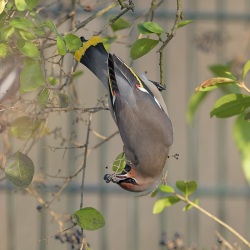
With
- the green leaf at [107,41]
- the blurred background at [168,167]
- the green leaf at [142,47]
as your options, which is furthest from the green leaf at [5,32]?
the blurred background at [168,167]

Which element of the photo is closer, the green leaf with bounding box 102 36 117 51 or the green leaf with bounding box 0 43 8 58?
the green leaf with bounding box 0 43 8 58

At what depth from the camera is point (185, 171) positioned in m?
6.69

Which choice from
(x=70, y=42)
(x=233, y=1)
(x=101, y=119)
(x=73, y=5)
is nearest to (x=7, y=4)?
(x=70, y=42)

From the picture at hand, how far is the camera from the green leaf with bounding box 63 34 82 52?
184cm

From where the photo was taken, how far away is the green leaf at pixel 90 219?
1.80 meters

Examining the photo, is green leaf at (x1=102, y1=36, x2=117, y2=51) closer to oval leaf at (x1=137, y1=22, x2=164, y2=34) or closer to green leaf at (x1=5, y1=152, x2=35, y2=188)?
oval leaf at (x1=137, y1=22, x2=164, y2=34)

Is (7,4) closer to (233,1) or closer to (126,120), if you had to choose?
(126,120)

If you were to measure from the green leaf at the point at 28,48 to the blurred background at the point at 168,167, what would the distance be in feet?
12.4

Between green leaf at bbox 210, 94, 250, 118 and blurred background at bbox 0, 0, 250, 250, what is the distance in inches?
141

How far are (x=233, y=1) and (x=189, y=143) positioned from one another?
5.66 feet

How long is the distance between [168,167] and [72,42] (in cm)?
467

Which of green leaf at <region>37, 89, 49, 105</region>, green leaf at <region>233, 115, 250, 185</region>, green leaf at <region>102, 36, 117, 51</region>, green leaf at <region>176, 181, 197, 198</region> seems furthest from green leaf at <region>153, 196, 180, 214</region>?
green leaf at <region>37, 89, 49, 105</region>

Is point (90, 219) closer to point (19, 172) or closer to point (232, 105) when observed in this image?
point (19, 172)

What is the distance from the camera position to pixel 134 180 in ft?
6.33
